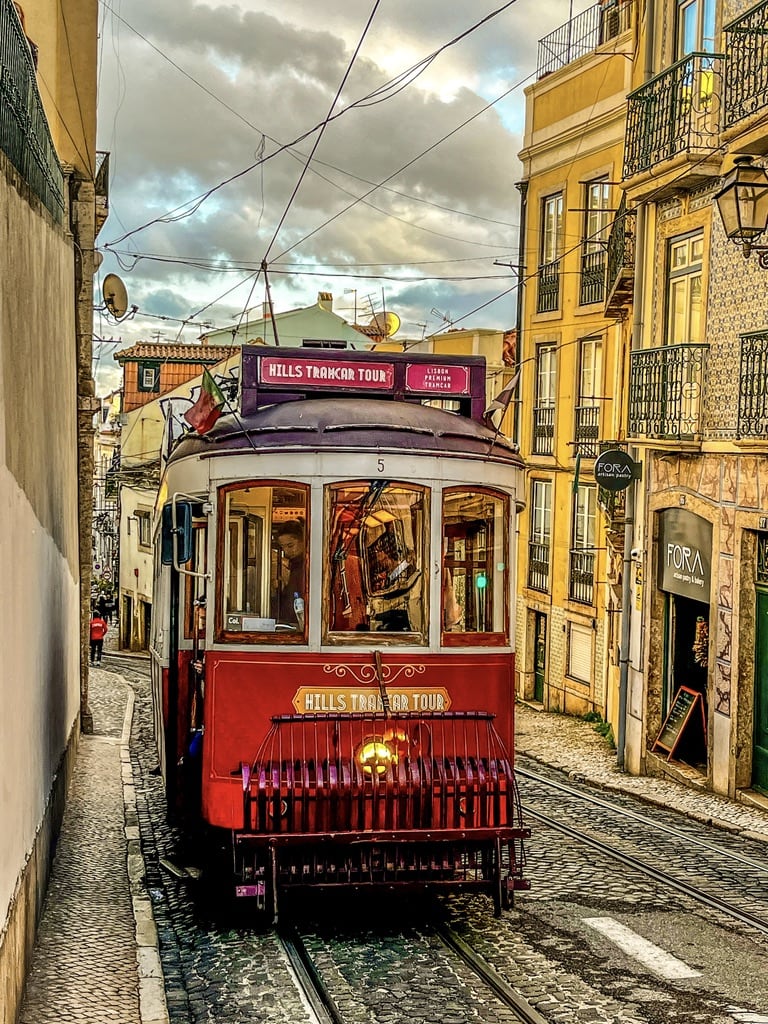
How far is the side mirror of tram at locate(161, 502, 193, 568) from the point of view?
28.5ft

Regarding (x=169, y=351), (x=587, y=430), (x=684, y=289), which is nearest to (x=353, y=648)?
(x=684, y=289)

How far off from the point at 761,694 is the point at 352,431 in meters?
7.98

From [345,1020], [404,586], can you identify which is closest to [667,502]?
[404,586]

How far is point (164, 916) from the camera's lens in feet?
30.6

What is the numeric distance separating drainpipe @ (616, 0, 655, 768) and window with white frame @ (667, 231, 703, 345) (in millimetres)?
545

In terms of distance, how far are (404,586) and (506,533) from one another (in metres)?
0.87

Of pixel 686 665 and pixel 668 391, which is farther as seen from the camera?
pixel 686 665

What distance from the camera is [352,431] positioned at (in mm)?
8641

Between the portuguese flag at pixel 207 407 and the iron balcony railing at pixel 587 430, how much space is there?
15279 mm

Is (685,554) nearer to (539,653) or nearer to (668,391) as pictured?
(668,391)

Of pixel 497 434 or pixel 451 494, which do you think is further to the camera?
pixel 497 434

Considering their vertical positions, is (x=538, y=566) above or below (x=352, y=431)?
below

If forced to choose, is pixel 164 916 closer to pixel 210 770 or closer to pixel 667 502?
pixel 210 770

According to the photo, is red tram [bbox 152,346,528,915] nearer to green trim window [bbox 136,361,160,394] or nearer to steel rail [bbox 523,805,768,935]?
steel rail [bbox 523,805,768,935]
